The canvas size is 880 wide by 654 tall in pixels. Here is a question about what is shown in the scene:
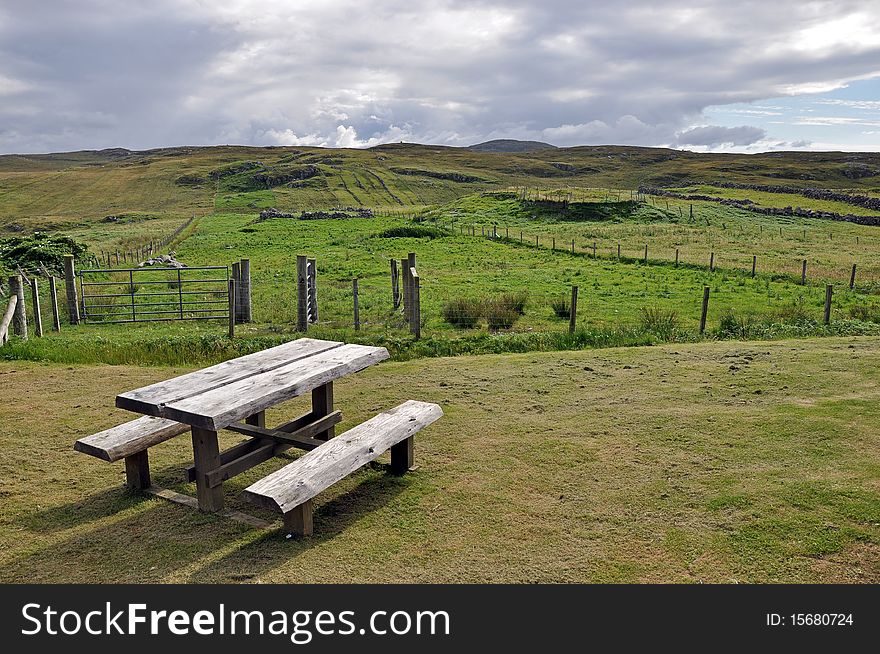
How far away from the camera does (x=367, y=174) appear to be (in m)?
114

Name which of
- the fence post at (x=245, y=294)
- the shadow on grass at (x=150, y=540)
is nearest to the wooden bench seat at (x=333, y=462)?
the shadow on grass at (x=150, y=540)

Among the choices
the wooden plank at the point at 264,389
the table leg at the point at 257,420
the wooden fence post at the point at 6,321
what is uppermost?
the wooden plank at the point at 264,389

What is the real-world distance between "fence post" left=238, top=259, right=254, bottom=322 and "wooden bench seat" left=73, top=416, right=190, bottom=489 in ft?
33.4

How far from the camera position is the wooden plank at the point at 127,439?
5.97 m

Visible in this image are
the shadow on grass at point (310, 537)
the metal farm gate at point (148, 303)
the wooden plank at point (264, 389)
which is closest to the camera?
the shadow on grass at point (310, 537)

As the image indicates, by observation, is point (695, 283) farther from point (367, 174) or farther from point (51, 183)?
point (51, 183)

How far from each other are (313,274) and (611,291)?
997 cm

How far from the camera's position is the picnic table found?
532 centimetres

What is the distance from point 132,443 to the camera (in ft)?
20.3

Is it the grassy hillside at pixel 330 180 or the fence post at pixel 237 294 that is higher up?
the grassy hillside at pixel 330 180

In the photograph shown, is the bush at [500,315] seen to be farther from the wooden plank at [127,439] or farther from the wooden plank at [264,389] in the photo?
the wooden plank at [127,439]

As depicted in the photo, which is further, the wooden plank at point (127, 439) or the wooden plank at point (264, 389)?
the wooden plank at point (127, 439)

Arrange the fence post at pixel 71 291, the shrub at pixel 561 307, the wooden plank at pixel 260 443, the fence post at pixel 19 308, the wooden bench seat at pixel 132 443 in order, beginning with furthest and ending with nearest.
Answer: the shrub at pixel 561 307 < the fence post at pixel 71 291 < the fence post at pixel 19 308 < the wooden plank at pixel 260 443 < the wooden bench seat at pixel 132 443

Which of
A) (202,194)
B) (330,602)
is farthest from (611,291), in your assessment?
(202,194)
